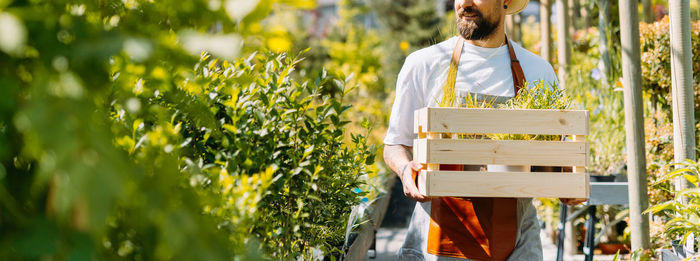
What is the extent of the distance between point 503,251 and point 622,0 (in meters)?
1.19

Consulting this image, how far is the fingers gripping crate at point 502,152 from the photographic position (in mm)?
1675

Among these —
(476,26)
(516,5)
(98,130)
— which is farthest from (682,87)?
(98,130)

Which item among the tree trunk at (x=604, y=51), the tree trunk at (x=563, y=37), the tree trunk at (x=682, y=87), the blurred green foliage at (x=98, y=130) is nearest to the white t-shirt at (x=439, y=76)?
the tree trunk at (x=682, y=87)

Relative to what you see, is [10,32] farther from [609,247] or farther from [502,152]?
[609,247]

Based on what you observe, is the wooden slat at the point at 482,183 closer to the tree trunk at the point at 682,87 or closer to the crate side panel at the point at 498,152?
the crate side panel at the point at 498,152

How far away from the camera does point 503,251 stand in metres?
1.86

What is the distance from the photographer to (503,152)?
1696 mm

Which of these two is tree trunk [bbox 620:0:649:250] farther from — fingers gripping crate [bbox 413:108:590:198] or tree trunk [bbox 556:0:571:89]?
tree trunk [bbox 556:0:571:89]

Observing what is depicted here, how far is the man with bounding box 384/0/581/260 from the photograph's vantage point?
1.86m

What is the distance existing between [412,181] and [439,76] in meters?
0.44

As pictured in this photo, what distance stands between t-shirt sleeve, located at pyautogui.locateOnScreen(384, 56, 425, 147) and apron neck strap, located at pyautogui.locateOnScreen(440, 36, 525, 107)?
0.42 ft

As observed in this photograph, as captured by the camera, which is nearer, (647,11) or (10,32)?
(10,32)

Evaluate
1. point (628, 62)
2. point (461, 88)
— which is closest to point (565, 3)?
point (628, 62)

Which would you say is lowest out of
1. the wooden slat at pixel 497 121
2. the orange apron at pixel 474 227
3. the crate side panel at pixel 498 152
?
the orange apron at pixel 474 227
